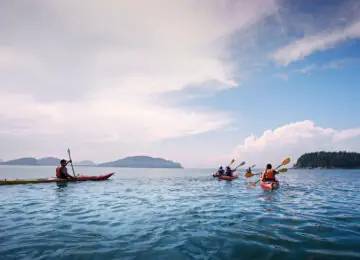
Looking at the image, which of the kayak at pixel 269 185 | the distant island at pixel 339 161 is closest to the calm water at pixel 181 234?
the kayak at pixel 269 185

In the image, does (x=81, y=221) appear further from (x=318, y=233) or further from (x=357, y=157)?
(x=357, y=157)

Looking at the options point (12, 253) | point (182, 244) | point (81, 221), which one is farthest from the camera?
point (81, 221)

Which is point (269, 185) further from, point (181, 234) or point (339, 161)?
point (339, 161)

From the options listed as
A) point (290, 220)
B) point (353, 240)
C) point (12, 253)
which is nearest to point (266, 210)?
point (290, 220)

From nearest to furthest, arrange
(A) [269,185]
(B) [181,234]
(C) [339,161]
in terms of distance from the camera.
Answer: (B) [181,234], (A) [269,185], (C) [339,161]

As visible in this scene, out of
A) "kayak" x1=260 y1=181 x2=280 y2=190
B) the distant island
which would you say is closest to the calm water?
"kayak" x1=260 y1=181 x2=280 y2=190

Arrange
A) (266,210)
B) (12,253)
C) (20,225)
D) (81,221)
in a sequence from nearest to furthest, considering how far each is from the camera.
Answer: (12,253), (20,225), (81,221), (266,210)

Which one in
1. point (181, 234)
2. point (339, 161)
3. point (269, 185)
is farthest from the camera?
point (339, 161)

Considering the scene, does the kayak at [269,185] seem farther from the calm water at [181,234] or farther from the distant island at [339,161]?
the distant island at [339,161]

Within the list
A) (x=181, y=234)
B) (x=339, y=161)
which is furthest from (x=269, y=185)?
(x=339, y=161)

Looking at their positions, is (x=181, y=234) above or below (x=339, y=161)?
above

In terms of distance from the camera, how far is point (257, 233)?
7570 mm

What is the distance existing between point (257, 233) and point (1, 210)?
1364 centimetres

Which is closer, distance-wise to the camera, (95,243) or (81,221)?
(95,243)
